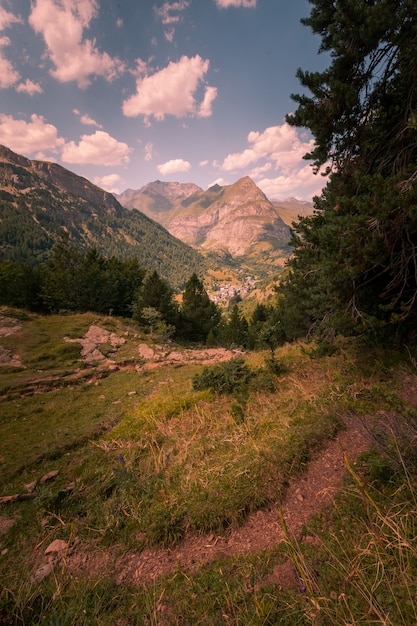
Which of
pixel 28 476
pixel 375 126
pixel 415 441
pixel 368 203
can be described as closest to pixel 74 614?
pixel 415 441

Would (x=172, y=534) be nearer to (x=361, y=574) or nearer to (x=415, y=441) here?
(x=361, y=574)

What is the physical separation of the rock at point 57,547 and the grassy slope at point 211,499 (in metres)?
0.19

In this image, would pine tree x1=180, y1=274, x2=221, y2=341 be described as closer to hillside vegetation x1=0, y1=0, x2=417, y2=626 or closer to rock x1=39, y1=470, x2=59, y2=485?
hillside vegetation x1=0, y1=0, x2=417, y2=626

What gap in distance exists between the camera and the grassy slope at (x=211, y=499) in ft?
7.97

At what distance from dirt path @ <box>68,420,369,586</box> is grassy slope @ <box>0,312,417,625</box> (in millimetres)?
155

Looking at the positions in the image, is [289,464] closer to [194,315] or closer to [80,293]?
[80,293]

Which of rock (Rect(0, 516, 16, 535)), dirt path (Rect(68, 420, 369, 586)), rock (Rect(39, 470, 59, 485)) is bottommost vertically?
rock (Rect(39, 470, 59, 485))

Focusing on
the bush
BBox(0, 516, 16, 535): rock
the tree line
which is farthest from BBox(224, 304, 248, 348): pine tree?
BBox(0, 516, 16, 535): rock

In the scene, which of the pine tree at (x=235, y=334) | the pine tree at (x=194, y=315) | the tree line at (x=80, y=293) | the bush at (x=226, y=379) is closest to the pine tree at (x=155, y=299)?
the tree line at (x=80, y=293)

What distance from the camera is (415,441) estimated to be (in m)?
3.33

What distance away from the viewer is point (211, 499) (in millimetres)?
4207

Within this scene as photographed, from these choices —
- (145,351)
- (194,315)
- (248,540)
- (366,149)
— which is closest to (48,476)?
(248,540)

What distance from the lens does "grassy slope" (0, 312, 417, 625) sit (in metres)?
2.43

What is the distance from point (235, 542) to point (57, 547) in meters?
3.03
